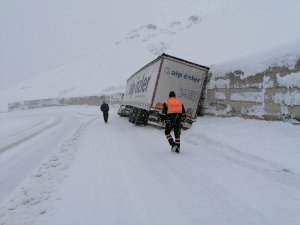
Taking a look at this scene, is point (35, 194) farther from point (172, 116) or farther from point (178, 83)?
point (178, 83)

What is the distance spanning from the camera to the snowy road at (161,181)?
551cm

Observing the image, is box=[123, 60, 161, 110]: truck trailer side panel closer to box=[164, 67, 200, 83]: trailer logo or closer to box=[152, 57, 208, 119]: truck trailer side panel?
box=[152, 57, 208, 119]: truck trailer side panel

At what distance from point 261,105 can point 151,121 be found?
20.3ft

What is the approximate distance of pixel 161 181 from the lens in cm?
749

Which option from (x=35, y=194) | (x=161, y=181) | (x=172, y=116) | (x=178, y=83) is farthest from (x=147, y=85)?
(x=35, y=194)

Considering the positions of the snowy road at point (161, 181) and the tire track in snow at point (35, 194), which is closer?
the snowy road at point (161, 181)

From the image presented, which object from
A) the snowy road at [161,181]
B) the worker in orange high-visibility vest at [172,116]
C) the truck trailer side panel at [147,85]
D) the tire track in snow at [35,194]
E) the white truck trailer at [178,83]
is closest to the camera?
the snowy road at [161,181]

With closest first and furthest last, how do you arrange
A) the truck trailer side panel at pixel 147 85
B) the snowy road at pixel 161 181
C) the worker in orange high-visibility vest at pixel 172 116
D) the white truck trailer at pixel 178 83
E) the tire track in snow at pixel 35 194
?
the snowy road at pixel 161 181
the tire track in snow at pixel 35 194
the worker in orange high-visibility vest at pixel 172 116
the white truck trailer at pixel 178 83
the truck trailer side panel at pixel 147 85

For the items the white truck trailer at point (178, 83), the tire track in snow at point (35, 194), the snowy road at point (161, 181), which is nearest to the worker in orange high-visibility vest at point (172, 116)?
the snowy road at point (161, 181)

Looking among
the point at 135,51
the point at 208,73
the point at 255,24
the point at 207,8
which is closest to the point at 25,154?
the point at 208,73

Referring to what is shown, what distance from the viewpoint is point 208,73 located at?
704 inches

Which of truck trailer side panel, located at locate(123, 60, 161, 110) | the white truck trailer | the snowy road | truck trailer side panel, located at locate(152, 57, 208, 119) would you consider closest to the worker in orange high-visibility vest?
the snowy road

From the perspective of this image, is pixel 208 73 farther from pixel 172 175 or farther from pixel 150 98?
pixel 172 175

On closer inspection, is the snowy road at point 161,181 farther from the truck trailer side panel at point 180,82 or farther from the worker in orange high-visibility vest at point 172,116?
the truck trailer side panel at point 180,82
